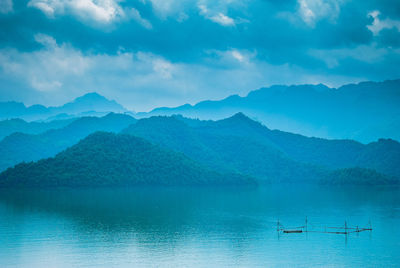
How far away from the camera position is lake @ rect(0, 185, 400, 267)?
97.4 ft

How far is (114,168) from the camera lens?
81.3 metres

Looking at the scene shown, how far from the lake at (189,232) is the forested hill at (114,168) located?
10358mm

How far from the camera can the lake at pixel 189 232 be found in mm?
29688

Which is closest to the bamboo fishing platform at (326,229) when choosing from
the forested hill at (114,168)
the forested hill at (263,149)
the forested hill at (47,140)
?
the forested hill at (114,168)

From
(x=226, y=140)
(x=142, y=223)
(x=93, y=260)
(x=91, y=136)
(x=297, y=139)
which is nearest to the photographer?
(x=93, y=260)

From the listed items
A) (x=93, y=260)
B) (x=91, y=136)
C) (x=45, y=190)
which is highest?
(x=91, y=136)

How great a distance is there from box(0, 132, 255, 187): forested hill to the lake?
408 inches

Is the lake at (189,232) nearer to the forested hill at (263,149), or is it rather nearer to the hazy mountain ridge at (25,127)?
the forested hill at (263,149)

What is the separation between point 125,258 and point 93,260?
1.88m

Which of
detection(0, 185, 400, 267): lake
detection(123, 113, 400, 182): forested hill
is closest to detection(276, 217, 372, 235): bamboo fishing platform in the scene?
detection(0, 185, 400, 267): lake

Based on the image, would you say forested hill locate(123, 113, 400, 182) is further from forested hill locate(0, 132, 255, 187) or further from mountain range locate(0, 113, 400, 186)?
forested hill locate(0, 132, 255, 187)

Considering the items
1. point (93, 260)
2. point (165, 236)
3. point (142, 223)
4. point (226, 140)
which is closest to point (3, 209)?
point (142, 223)

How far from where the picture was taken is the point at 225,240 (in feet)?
115

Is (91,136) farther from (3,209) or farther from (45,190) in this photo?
(3,209)
